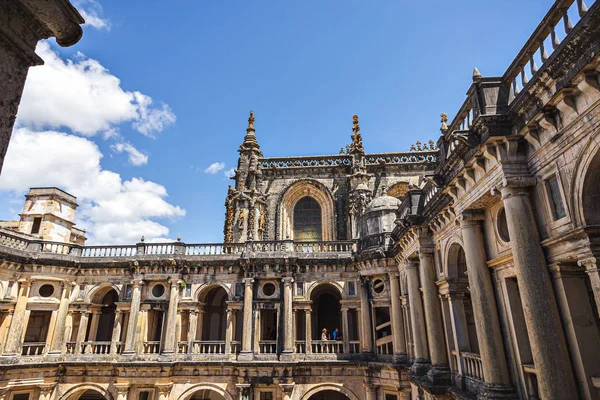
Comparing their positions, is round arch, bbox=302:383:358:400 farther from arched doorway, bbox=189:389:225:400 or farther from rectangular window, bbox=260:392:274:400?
arched doorway, bbox=189:389:225:400

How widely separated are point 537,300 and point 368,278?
14.1m

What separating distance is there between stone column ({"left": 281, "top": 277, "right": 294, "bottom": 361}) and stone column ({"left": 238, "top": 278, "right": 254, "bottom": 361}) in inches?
73.6

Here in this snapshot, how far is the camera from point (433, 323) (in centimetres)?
1286

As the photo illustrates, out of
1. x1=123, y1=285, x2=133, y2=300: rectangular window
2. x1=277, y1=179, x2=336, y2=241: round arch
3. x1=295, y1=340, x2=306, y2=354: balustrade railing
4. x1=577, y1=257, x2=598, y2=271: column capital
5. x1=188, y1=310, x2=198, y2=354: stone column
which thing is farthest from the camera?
x1=277, y1=179, x2=336, y2=241: round arch

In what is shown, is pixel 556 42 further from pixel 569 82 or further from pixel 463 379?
pixel 463 379

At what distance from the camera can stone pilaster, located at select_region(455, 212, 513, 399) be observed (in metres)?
8.78

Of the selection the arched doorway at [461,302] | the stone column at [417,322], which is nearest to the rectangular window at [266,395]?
the stone column at [417,322]

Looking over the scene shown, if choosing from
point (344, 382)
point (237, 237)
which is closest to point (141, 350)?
point (237, 237)

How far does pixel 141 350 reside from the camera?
2142 centimetres

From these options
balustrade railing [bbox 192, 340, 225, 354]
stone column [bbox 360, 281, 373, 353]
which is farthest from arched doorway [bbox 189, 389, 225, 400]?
stone column [bbox 360, 281, 373, 353]

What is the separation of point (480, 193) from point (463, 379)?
5711mm

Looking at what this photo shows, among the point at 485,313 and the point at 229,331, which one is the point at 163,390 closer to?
the point at 229,331

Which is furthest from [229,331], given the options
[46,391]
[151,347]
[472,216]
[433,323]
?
[472,216]

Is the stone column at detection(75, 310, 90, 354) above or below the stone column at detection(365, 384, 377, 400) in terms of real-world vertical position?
above
